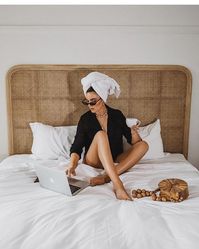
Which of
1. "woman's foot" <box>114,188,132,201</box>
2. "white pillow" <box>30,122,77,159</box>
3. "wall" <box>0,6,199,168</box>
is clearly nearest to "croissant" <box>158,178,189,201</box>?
"woman's foot" <box>114,188,132,201</box>

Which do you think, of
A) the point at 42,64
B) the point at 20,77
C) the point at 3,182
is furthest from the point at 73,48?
the point at 3,182

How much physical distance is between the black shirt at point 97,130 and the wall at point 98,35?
0.65 meters

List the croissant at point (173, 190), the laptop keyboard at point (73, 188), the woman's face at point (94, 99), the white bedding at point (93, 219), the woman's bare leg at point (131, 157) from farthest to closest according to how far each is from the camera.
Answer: the woman's face at point (94, 99)
the woman's bare leg at point (131, 157)
the laptop keyboard at point (73, 188)
the croissant at point (173, 190)
the white bedding at point (93, 219)

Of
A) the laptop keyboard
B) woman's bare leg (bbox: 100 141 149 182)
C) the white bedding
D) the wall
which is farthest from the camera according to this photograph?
the wall

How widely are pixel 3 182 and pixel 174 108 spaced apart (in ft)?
5.50

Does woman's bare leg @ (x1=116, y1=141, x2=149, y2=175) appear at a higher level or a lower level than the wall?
lower

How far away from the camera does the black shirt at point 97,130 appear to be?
225 cm

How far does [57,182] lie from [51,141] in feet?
2.91

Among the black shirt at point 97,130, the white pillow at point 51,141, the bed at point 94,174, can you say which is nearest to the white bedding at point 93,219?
the bed at point 94,174

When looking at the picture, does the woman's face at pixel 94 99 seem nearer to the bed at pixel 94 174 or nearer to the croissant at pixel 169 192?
the bed at pixel 94 174

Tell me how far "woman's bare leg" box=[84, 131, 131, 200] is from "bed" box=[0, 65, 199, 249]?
7 cm

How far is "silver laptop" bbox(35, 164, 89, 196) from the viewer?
5.42 feet

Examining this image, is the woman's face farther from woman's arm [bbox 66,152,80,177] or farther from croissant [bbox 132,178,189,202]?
croissant [bbox 132,178,189,202]
